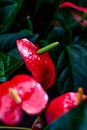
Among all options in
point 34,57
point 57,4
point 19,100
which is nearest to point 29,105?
point 19,100

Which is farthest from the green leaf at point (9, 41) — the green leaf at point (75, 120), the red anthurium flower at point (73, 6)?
the green leaf at point (75, 120)

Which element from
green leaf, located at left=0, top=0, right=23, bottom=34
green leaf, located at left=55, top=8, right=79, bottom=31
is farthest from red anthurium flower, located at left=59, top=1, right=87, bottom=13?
green leaf, located at left=0, top=0, right=23, bottom=34

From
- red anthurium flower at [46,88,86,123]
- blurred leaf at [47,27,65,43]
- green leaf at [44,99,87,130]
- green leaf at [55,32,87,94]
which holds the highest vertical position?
green leaf at [44,99,87,130]

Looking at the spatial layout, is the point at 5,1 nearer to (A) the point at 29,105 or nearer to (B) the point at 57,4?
(B) the point at 57,4

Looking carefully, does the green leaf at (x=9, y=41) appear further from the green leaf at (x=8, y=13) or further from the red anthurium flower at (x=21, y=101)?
the red anthurium flower at (x=21, y=101)

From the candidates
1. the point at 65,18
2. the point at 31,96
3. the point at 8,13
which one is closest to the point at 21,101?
the point at 31,96

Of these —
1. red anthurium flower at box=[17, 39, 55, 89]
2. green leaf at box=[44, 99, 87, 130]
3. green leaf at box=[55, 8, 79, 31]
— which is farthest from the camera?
green leaf at box=[55, 8, 79, 31]

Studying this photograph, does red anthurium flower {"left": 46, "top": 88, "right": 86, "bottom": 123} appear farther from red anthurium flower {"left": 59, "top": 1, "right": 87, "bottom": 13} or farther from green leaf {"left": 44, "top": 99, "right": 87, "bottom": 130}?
red anthurium flower {"left": 59, "top": 1, "right": 87, "bottom": 13}
